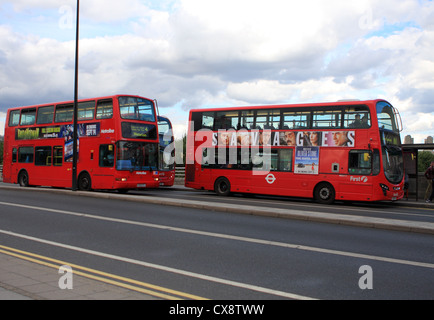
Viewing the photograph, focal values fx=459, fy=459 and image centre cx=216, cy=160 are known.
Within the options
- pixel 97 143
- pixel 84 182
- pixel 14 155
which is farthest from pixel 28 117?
pixel 97 143

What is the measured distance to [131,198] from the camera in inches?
675

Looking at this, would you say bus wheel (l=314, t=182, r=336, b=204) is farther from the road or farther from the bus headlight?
the road

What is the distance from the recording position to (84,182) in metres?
22.1

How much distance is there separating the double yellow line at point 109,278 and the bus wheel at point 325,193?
43.2 ft

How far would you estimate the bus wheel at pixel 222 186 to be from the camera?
21562 mm

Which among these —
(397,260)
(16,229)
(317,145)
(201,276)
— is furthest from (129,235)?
(317,145)

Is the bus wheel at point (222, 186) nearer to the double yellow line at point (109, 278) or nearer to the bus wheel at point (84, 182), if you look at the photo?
the bus wheel at point (84, 182)

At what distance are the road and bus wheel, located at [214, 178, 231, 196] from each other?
8.24 metres

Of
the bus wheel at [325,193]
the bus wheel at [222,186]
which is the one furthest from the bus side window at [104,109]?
the bus wheel at [325,193]

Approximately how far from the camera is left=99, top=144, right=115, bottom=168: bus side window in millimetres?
20688

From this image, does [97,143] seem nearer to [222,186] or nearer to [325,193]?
[222,186]

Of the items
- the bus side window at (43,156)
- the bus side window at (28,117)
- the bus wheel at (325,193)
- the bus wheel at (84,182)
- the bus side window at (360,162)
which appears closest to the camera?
the bus side window at (360,162)

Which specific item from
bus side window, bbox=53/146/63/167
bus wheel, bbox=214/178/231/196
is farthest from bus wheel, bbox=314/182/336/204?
bus side window, bbox=53/146/63/167
